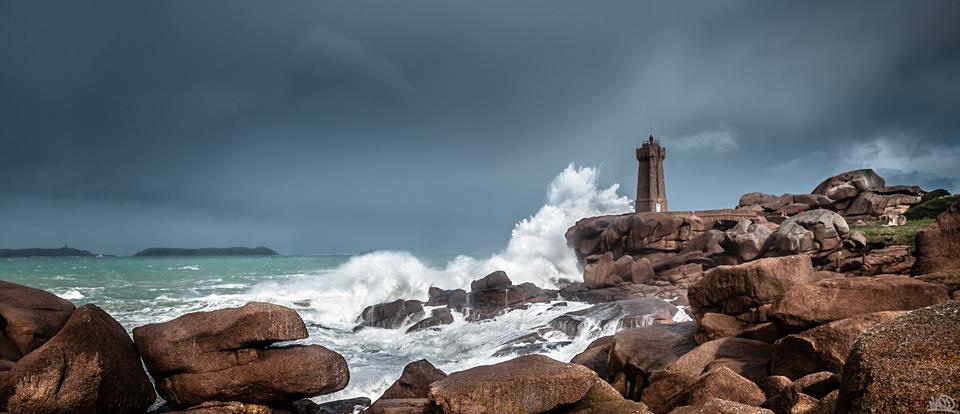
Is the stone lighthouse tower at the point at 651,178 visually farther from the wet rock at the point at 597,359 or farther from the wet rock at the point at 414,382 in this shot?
the wet rock at the point at 414,382

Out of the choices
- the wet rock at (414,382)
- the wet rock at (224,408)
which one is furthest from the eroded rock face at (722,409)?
the wet rock at (224,408)

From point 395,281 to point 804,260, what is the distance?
88.7 ft

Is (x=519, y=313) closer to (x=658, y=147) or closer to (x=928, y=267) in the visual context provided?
(x=928, y=267)

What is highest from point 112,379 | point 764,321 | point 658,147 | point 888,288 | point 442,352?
point 658,147

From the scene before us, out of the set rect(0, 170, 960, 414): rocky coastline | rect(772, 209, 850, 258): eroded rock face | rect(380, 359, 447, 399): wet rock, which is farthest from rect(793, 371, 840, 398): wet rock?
rect(772, 209, 850, 258): eroded rock face

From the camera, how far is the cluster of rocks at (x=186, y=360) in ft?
21.5

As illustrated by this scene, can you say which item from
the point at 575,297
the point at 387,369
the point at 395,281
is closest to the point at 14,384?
the point at 387,369

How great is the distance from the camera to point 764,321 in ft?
25.0

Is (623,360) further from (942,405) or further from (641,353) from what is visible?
(942,405)

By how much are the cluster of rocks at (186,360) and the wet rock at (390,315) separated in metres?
13.0

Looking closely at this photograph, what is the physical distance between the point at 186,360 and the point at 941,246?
46.8 feet

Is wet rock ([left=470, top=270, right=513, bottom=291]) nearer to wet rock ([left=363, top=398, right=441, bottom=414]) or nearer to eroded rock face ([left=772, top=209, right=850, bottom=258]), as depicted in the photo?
eroded rock face ([left=772, top=209, right=850, bottom=258])

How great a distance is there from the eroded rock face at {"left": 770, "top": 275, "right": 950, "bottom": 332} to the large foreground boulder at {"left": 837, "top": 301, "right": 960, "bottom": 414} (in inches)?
168

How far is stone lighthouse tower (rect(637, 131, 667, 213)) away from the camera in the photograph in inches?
1991
